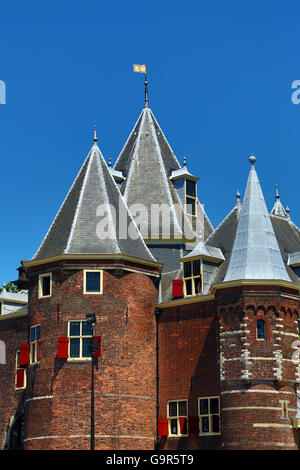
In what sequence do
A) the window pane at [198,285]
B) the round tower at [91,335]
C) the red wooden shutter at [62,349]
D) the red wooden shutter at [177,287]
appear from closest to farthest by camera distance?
the round tower at [91,335]
the red wooden shutter at [62,349]
the window pane at [198,285]
the red wooden shutter at [177,287]

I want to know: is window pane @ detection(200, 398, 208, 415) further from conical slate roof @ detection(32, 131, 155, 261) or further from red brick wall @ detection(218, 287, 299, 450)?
conical slate roof @ detection(32, 131, 155, 261)

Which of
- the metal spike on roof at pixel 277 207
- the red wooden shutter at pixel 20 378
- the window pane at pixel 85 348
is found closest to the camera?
the window pane at pixel 85 348

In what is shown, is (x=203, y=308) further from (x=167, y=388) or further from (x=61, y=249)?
(x=61, y=249)

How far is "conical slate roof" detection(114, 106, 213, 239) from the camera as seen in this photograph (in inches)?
2041

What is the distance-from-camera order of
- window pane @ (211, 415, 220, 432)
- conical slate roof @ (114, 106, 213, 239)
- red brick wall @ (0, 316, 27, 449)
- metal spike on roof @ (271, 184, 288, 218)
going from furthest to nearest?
1. metal spike on roof @ (271, 184, 288, 218)
2. conical slate roof @ (114, 106, 213, 239)
3. red brick wall @ (0, 316, 27, 449)
4. window pane @ (211, 415, 220, 432)

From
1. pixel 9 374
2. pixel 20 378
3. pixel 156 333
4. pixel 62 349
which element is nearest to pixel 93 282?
pixel 62 349

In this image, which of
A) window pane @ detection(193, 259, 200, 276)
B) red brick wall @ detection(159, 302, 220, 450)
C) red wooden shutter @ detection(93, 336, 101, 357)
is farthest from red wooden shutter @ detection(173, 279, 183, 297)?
red wooden shutter @ detection(93, 336, 101, 357)

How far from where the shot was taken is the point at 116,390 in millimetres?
43438

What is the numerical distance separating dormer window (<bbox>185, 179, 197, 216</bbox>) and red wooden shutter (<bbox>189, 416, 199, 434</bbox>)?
14.1 metres

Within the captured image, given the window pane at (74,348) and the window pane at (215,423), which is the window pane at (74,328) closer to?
the window pane at (74,348)

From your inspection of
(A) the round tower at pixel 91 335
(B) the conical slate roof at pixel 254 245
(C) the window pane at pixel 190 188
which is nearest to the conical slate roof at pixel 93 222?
(A) the round tower at pixel 91 335

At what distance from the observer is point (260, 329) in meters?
41.9

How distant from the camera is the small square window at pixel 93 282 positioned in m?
44.8

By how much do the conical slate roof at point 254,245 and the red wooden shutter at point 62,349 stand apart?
332 inches
